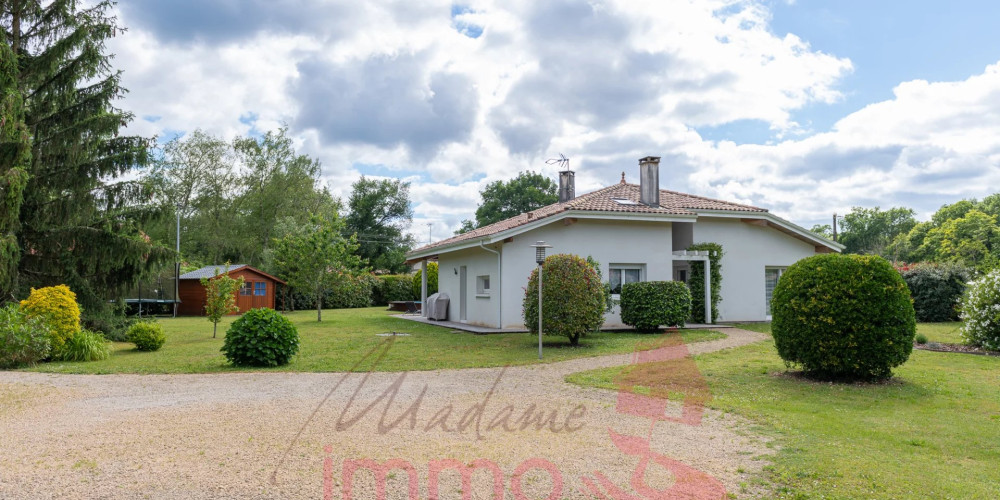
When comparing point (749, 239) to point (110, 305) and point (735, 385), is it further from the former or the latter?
point (110, 305)

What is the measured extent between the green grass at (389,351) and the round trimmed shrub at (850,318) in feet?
14.6

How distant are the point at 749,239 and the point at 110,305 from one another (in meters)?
19.3

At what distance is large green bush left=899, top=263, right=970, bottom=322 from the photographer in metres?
21.2

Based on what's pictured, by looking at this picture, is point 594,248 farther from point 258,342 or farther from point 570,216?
point 258,342

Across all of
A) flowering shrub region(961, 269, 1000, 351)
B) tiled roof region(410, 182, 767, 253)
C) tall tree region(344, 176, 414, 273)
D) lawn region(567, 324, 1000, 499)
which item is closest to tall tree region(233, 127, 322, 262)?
tall tree region(344, 176, 414, 273)

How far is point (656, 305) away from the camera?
651 inches

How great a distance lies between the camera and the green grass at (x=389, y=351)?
10859 millimetres

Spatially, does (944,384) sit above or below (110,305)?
below

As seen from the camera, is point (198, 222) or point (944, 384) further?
point (198, 222)

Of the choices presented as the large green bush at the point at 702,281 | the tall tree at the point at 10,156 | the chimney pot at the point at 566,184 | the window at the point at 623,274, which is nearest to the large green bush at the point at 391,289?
the chimney pot at the point at 566,184

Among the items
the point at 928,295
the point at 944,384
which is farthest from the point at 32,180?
the point at 928,295

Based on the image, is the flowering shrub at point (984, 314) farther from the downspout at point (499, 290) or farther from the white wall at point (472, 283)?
the white wall at point (472, 283)

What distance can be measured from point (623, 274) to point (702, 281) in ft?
8.60

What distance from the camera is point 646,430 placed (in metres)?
6.15
